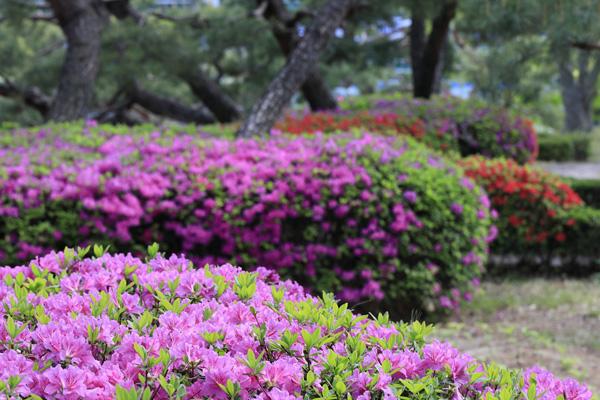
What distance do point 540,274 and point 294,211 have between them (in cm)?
432

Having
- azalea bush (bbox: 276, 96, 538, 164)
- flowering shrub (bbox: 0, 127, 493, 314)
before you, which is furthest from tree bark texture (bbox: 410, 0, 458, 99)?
flowering shrub (bbox: 0, 127, 493, 314)

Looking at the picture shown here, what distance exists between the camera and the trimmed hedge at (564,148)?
17.5 m

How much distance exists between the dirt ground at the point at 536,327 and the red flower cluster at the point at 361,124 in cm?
343

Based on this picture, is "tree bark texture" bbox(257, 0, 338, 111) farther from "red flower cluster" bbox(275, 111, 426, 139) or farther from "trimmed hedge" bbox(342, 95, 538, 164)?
"red flower cluster" bbox(275, 111, 426, 139)

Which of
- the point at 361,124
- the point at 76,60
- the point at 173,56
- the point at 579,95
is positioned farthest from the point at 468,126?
the point at 579,95

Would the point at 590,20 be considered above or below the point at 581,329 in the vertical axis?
above

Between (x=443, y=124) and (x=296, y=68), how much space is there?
3.66 meters

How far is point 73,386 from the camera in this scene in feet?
4.49

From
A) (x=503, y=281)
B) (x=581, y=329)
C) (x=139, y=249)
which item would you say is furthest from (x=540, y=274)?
(x=139, y=249)

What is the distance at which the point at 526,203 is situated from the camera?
319 inches

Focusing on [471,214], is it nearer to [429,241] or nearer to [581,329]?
[429,241]

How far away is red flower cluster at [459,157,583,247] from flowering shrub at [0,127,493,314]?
2442 mm

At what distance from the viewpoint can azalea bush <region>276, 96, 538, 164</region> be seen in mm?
10673

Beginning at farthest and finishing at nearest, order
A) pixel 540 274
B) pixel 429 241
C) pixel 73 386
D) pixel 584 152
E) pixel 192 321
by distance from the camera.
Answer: pixel 584 152
pixel 540 274
pixel 429 241
pixel 192 321
pixel 73 386
